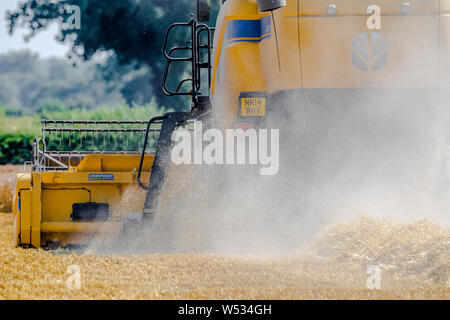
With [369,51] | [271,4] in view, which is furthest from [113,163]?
[369,51]

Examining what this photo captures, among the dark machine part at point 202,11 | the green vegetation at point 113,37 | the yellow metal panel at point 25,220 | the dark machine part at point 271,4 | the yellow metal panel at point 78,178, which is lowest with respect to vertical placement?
the yellow metal panel at point 25,220

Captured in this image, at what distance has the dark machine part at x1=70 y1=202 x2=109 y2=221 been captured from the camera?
7.51 metres

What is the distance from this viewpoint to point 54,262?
6461mm

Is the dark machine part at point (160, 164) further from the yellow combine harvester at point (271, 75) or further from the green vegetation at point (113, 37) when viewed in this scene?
the green vegetation at point (113, 37)

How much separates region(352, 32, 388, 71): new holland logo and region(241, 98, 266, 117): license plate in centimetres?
102

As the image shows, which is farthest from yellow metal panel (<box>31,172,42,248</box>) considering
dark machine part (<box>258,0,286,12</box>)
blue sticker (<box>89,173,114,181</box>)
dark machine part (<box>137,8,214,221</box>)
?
dark machine part (<box>258,0,286,12</box>)

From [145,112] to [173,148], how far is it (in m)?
20.4

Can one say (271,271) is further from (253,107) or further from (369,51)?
(369,51)

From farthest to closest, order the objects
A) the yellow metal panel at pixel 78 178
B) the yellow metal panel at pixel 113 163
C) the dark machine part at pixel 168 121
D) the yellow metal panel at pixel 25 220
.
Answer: the yellow metal panel at pixel 113 163, the yellow metal panel at pixel 78 178, the dark machine part at pixel 168 121, the yellow metal panel at pixel 25 220

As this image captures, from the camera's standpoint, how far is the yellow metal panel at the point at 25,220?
7.35 meters

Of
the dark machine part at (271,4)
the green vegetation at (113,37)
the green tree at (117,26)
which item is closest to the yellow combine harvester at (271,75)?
the dark machine part at (271,4)

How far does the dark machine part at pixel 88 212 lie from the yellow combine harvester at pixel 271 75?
0.04 feet
